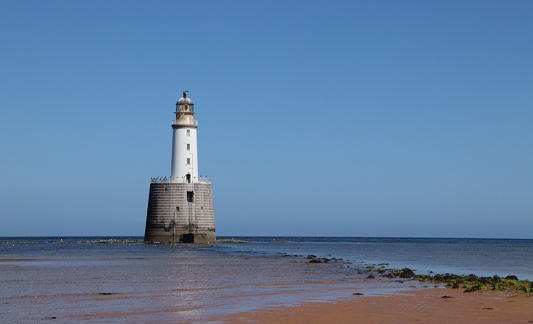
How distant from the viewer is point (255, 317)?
17.9 m

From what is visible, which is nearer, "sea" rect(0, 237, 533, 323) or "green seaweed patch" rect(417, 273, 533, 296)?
"sea" rect(0, 237, 533, 323)

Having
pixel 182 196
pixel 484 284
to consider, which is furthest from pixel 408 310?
pixel 182 196

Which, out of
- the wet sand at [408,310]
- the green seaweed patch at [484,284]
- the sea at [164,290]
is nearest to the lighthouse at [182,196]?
the sea at [164,290]

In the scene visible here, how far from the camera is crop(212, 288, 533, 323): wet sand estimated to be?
57.6 feet

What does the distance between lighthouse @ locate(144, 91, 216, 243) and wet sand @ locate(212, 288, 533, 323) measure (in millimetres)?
46202

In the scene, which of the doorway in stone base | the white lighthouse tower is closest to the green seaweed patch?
the white lighthouse tower

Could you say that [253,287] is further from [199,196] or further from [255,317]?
[199,196]

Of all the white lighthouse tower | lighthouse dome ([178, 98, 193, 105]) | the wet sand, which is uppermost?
lighthouse dome ([178, 98, 193, 105])

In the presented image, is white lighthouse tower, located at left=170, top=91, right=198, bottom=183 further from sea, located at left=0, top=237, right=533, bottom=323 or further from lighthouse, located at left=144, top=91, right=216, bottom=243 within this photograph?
sea, located at left=0, top=237, right=533, bottom=323

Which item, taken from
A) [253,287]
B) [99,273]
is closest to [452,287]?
[253,287]

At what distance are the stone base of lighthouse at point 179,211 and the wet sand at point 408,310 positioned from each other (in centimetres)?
4612

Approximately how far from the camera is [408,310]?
19.3 m

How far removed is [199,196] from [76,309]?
48.9m

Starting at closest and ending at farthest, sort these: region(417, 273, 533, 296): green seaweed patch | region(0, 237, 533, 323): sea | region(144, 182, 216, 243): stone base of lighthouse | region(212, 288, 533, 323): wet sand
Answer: region(212, 288, 533, 323): wet sand < region(0, 237, 533, 323): sea < region(417, 273, 533, 296): green seaweed patch < region(144, 182, 216, 243): stone base of lighthouse
